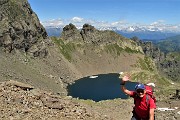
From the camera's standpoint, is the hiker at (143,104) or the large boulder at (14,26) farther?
the large boulder at (14,26)

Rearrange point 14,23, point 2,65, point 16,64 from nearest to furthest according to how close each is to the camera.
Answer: point 2,65 → point 16,64 → point 14,23

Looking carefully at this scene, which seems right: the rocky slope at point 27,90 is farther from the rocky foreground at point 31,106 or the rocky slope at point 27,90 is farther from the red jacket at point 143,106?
the red jacket at point 143,106

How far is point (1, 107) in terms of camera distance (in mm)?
28250

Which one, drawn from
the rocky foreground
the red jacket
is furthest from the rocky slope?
the red jacket

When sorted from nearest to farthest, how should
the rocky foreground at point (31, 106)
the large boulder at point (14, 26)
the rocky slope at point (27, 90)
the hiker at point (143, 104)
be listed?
1. the hiker at point (143, 104)
2. the rocky foreground at point (31, 106)
3. the rocky slope at point (27, 90)
4. the large boulder at point (14, 26)

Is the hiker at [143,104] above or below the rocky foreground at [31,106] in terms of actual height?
above

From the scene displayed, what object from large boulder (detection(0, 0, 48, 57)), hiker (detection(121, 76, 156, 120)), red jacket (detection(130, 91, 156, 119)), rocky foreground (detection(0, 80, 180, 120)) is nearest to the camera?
hiker (detection(121, 76, 156, 120))

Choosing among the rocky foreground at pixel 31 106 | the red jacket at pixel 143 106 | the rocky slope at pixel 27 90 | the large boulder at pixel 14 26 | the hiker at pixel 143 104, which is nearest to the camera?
the hiker at pixel 143 104

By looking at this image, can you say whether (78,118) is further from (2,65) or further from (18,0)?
(18,0)

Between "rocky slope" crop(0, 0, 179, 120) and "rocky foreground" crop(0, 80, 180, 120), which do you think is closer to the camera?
"rocky foreground" crop(0, 80, 180, 120)

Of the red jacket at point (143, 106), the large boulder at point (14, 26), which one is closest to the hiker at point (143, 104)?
the red jacket at point (143, 106)

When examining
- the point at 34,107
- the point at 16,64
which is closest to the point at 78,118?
the point at 34,107

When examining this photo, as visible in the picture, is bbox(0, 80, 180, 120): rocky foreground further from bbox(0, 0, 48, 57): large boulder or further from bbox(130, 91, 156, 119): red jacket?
bbox(0, 0, 48, 57): large boulder

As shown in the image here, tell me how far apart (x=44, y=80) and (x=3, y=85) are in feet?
482
